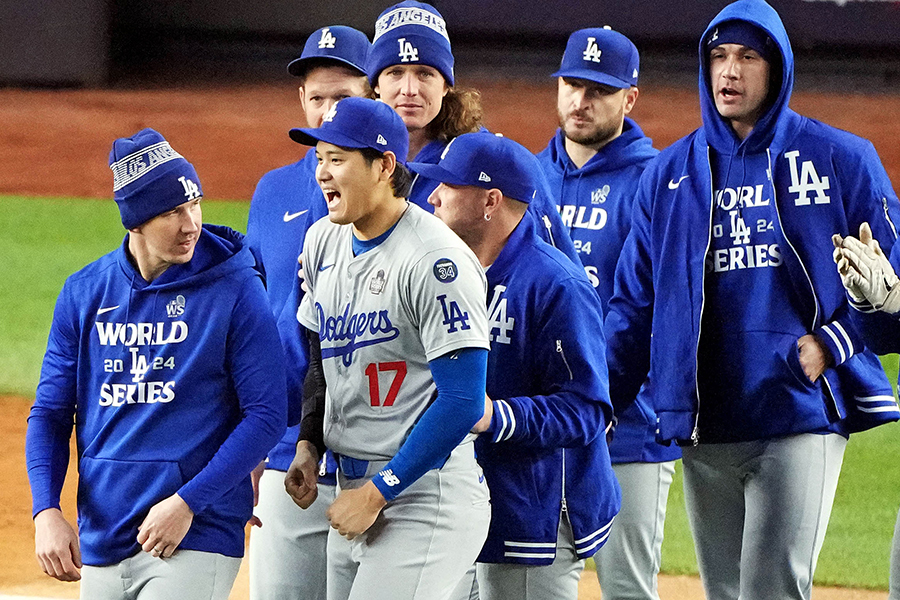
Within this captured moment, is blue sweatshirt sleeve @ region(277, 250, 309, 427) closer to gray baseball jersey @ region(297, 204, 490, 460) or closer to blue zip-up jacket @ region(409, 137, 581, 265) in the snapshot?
gray baseball jersey @ region(297, 204, 490, 460)

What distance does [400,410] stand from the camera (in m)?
2.58

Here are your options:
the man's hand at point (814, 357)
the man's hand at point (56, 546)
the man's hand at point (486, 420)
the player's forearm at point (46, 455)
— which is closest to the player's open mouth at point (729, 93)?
the man's hand at point (814, 357)

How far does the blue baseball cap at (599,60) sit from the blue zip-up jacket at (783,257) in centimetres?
58

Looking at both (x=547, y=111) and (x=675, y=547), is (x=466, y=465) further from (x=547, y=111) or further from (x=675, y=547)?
(x=547, y=111)

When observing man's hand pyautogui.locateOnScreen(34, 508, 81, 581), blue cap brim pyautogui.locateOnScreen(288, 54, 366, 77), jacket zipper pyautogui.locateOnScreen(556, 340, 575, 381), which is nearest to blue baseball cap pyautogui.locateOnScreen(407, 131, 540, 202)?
jacket zipper pyautogui.locateOnScreen(556, 340, 575, 381)

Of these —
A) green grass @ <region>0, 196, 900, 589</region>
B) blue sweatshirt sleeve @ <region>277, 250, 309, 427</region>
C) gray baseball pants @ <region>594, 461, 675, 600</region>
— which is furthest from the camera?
green grass @ <region>0, 196, 900, 589</region>

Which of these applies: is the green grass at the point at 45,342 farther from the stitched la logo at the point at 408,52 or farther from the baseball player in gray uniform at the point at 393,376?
the baseball player in gray uniform at the point at 393,376

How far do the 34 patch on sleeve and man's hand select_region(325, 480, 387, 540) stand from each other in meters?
0.43

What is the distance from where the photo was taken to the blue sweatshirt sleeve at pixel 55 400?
2812mm

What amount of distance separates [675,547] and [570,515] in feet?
10.4

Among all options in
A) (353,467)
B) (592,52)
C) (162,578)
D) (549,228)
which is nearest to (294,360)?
(353,467)

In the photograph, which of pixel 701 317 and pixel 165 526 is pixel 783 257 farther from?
pixel 165 526

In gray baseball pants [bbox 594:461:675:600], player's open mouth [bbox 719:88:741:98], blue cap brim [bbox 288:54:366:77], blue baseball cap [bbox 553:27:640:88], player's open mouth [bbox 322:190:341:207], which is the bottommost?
gray baseball pants [bbox 594:461:675:600]

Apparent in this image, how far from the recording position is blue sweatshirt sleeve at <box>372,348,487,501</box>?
2455 millimetres
